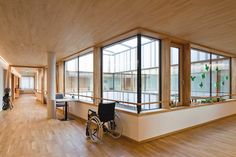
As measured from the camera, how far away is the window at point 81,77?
6.04 metres

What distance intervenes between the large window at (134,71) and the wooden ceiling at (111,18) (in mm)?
559

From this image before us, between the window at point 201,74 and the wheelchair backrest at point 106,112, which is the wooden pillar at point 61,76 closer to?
the wheelchair backrest at point 106,112

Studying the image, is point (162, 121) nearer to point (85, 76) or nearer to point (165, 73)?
point (165, 73)

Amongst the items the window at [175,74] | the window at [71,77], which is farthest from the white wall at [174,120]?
the window at [71,77]

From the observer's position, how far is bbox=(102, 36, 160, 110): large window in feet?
12.6

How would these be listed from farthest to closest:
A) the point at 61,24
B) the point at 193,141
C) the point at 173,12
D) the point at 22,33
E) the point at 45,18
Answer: the point at 22,33 < the point at 193,141 < the point at 61,24 < the point at 45,18 < the point at 173,12

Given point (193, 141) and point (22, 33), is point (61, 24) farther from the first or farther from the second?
point (193, 141)

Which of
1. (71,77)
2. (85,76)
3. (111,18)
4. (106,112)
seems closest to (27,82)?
(71,77)

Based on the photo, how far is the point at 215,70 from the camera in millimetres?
6266

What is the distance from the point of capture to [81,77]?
6902 mm

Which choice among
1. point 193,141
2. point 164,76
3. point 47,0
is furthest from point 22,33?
point 193,141

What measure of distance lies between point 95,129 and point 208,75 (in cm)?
461

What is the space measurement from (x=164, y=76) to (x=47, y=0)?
2.99 m

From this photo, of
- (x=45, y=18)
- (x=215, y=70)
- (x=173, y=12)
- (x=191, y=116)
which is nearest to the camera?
(x=173, y=12)
